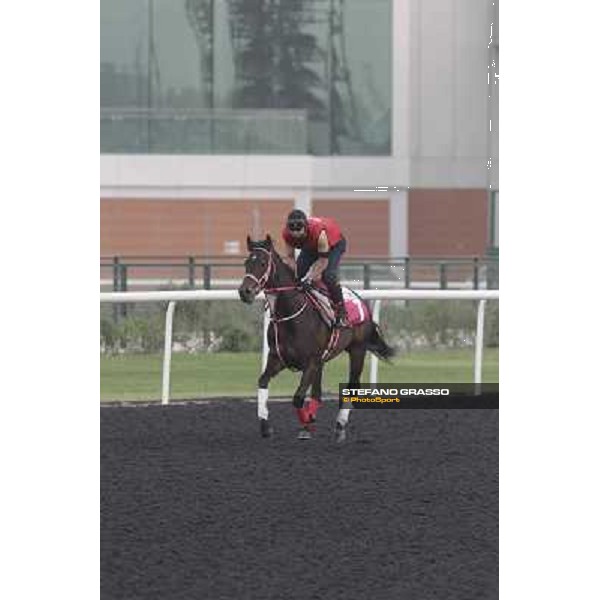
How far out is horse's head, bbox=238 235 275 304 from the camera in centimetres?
1095

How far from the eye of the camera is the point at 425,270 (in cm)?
3328

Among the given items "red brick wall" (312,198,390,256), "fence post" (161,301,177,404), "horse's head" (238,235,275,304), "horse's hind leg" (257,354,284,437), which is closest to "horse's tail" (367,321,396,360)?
"horse's hind leg" (257,354,284,437)

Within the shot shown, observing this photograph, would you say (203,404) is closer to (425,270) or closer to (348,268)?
(348,268)

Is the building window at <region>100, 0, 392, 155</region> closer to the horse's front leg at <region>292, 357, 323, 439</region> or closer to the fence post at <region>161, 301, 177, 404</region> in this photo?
the fence post at <region>161, 301, 177, 404</region>

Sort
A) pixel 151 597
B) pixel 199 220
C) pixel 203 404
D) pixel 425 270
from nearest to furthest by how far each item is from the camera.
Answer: pixel 151 597
pixel 203 404
pixel 425 270
pixel 199 220

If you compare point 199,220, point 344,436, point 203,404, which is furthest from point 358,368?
point 199,220

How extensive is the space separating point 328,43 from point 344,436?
2596cm

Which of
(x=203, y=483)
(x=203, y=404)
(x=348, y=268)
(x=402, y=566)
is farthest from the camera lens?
(x=348, y=268)

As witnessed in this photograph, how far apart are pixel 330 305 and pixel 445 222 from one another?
2651cm

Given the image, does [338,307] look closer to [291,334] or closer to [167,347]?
[291,334]

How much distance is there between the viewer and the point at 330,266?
11.8 meters

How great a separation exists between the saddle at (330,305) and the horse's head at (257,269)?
461 millimetres

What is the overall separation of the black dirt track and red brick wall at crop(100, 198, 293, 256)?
865 inches
